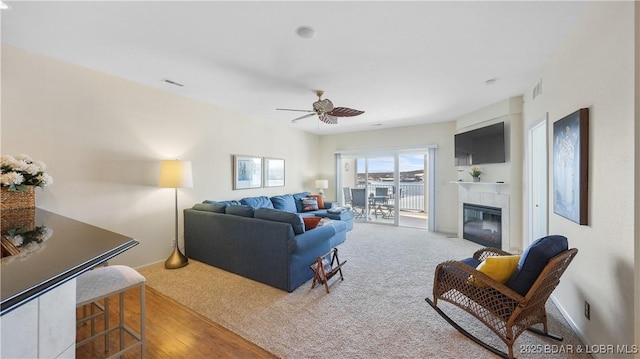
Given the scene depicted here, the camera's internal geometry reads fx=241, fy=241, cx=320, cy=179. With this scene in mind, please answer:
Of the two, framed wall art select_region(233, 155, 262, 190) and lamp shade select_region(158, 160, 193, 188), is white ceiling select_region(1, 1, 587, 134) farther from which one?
framed wall art select_region(233, 155, 262, 190)

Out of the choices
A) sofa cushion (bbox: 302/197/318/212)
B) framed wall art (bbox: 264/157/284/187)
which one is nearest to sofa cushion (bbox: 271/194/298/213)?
sofa cushion (bbox: 302/197/318/212)

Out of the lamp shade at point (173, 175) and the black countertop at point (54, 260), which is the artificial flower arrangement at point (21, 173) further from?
the lamp shade at point (173, 175)

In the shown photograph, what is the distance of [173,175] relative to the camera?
129 inches

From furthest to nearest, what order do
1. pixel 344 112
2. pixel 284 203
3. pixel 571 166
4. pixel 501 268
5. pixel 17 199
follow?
pixel 284 203
pixel 344 112
pixel 17 199
pixel 571 166
pixel 501 268

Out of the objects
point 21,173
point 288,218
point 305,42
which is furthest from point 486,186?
point 21,173

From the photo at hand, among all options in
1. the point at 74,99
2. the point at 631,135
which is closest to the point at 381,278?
the point at 631,135

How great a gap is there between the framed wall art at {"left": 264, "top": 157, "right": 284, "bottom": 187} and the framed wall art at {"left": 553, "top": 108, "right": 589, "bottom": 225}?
4653 mm

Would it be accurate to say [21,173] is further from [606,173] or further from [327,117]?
[606,173]

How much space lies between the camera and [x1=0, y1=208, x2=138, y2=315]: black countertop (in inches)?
28.9

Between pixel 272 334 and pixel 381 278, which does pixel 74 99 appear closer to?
pixel 272 334

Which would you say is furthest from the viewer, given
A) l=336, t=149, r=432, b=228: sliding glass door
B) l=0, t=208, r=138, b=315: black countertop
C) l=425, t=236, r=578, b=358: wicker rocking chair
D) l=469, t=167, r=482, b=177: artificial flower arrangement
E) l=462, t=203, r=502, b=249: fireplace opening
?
l=336, t=149, r=432, b=228: sliding glass door

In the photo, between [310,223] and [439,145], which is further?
[439,145]

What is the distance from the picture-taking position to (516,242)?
3924 mm

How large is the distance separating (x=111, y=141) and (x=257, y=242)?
7.42ft
